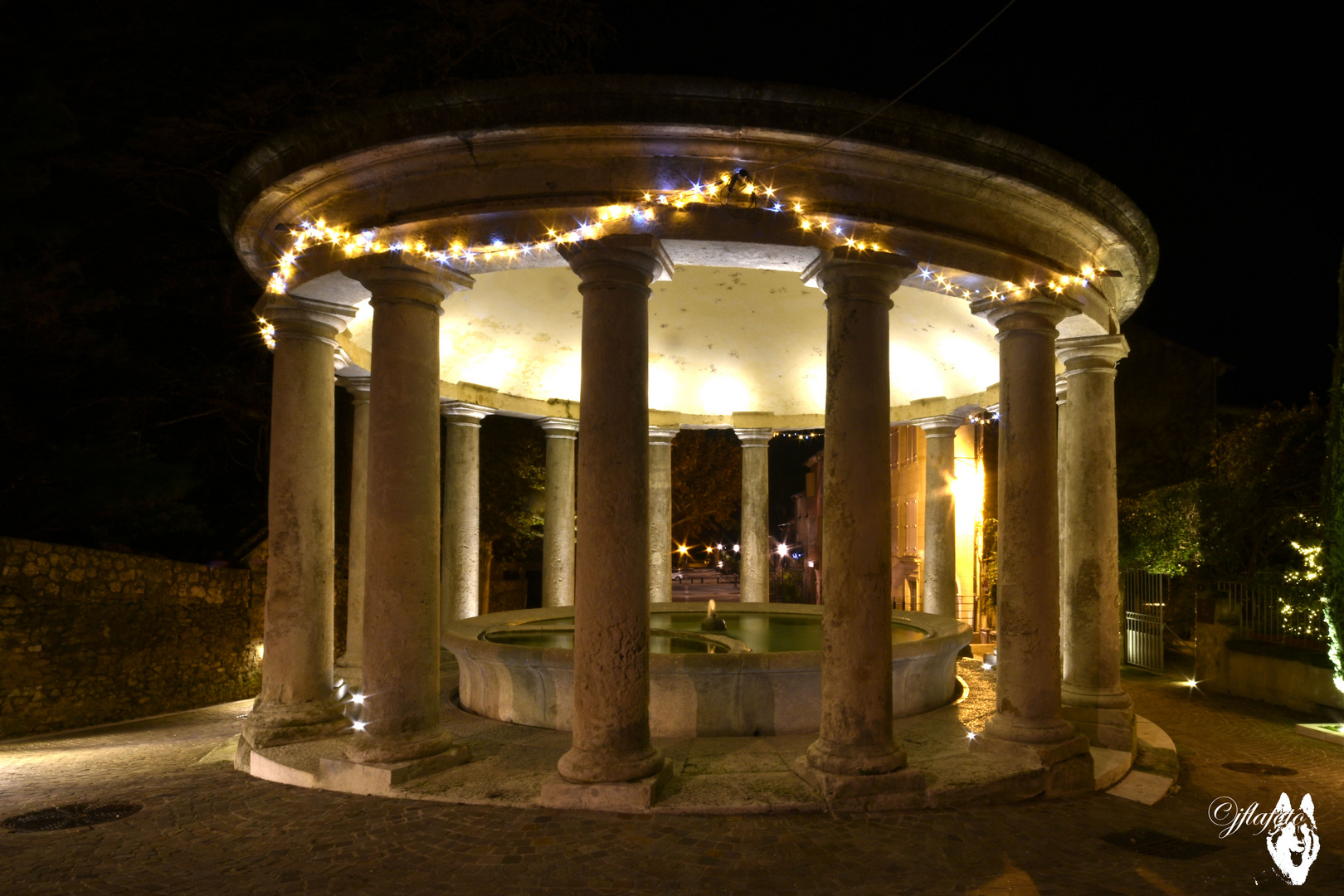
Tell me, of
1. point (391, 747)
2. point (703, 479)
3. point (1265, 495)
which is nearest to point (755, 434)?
point (391, 747)

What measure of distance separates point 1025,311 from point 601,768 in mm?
6619

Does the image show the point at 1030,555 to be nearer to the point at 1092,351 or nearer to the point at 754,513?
the point at 1092,351

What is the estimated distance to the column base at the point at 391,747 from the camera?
28.4 feet

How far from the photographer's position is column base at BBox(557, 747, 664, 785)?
26.1ft

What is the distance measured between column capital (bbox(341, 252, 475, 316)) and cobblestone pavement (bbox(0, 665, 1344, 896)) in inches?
196

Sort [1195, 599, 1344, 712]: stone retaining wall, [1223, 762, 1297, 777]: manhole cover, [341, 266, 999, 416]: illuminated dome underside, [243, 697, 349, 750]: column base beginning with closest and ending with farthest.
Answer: [243, 697, 349, 750]: column base
[1223, 762, 1297, 777]: manhole cover
[341, 266, 999, 416]: illuminated dome underside
[1195, 599, 1344, 712]: stone retaining wall

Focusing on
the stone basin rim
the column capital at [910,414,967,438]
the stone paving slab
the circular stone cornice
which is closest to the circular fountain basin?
the stone basin rim

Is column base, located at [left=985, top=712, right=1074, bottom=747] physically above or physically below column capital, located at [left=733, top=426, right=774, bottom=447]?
below

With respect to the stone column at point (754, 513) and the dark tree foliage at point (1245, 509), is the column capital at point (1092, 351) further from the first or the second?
the dark tree foliage at point (1245, 509)

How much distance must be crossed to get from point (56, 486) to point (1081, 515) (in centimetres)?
1843

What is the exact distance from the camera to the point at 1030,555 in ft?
31.4

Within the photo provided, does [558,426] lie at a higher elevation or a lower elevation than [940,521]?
higher

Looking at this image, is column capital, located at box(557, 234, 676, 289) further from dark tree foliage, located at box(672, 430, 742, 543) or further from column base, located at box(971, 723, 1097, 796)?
dark tree foliage, located at box(672, 430, 742, 543)

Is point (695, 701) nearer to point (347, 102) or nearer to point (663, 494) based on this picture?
point (663, 494)
